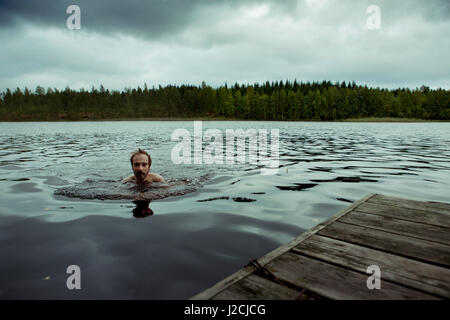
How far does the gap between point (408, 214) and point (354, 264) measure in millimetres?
2111

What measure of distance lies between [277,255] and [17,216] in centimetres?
462

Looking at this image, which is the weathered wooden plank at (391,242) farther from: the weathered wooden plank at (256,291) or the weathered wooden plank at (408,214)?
the weathered wooden plank at (256,291)

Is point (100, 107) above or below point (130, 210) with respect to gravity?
above

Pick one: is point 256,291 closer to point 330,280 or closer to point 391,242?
point 330,280

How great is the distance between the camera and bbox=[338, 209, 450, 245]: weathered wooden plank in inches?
130

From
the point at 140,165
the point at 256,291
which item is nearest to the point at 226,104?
the point at 140,165

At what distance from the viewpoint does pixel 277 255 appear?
274 cm

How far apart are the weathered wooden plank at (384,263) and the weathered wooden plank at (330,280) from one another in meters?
0.11

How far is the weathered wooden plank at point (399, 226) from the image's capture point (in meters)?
3.30
